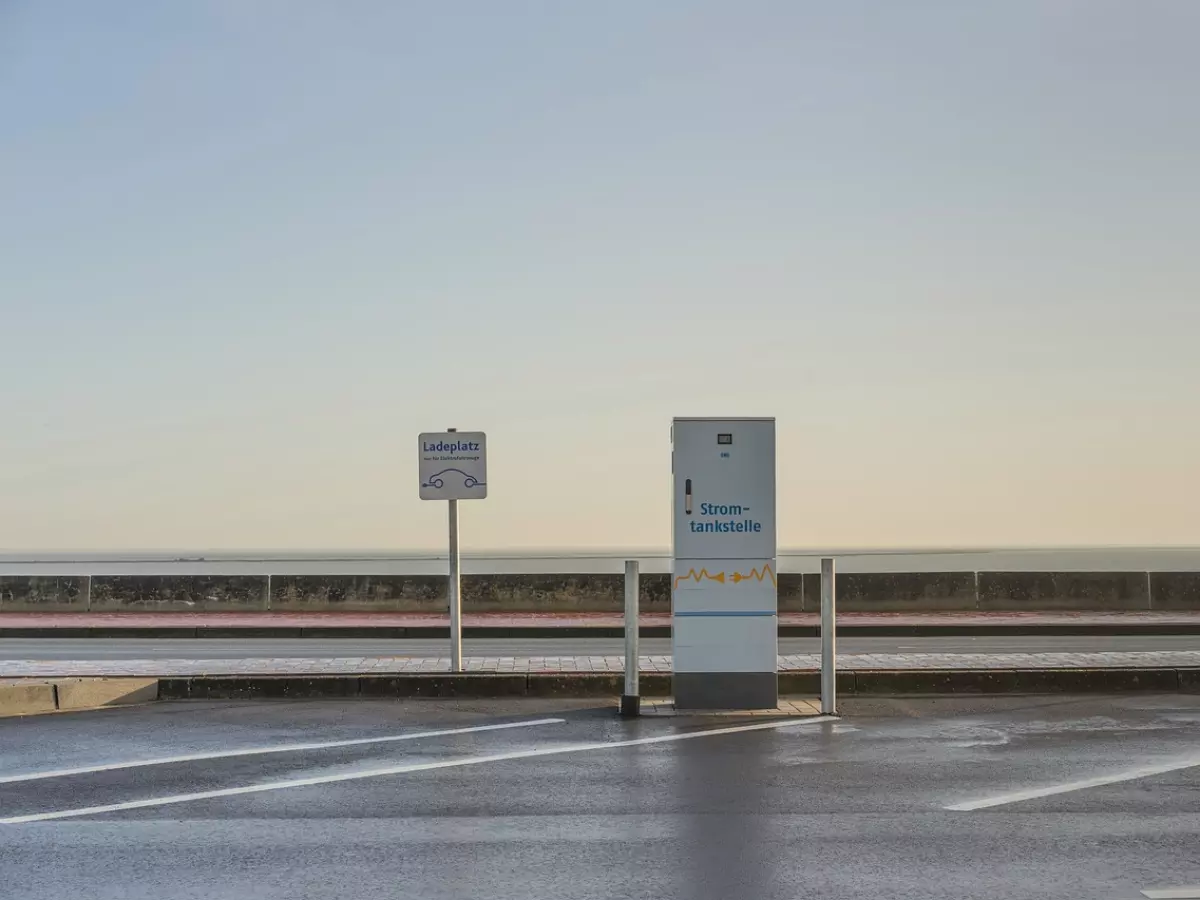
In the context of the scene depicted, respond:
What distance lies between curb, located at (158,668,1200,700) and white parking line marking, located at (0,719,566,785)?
5.42 ft

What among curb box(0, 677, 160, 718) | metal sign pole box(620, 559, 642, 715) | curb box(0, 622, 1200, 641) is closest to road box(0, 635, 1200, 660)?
curb box(0, 622, 1200, 641)

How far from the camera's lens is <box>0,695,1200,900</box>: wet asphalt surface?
5.89m

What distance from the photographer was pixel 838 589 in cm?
2473

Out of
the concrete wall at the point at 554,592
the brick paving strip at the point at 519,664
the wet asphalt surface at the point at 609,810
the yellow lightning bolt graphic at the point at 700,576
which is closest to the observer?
the wet asphalt surface at the point at 609,810

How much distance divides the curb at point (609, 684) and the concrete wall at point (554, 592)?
460 inches

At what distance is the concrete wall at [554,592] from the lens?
2470 cm

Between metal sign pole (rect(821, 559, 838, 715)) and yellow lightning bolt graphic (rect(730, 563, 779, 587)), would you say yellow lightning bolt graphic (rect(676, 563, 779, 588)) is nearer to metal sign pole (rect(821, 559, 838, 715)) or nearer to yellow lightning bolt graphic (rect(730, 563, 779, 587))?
yellow lightning bolt graphic (rect(730, 563, 779, 587))

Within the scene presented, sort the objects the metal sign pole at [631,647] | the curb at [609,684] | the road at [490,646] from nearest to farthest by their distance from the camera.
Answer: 1. the metal sign pole at [631,647]
2. the curb at [609,684]
3. the road at [490,646]

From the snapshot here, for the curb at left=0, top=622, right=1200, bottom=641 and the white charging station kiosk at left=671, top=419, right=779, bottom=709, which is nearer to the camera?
the white charging station kiosk at left=671, top=419, right=779, bottom=709

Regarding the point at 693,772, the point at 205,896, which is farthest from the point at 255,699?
the point at 205,896

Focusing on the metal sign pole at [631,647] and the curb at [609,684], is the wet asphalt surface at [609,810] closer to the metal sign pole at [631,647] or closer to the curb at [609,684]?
the metal sign pole at [631,647]

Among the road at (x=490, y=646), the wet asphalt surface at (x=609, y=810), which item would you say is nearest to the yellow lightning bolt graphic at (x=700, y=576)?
the wet asphalt surface at (x=609, y=810)

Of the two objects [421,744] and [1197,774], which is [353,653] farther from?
[1197,774]

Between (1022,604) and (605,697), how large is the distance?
14.8 meters
